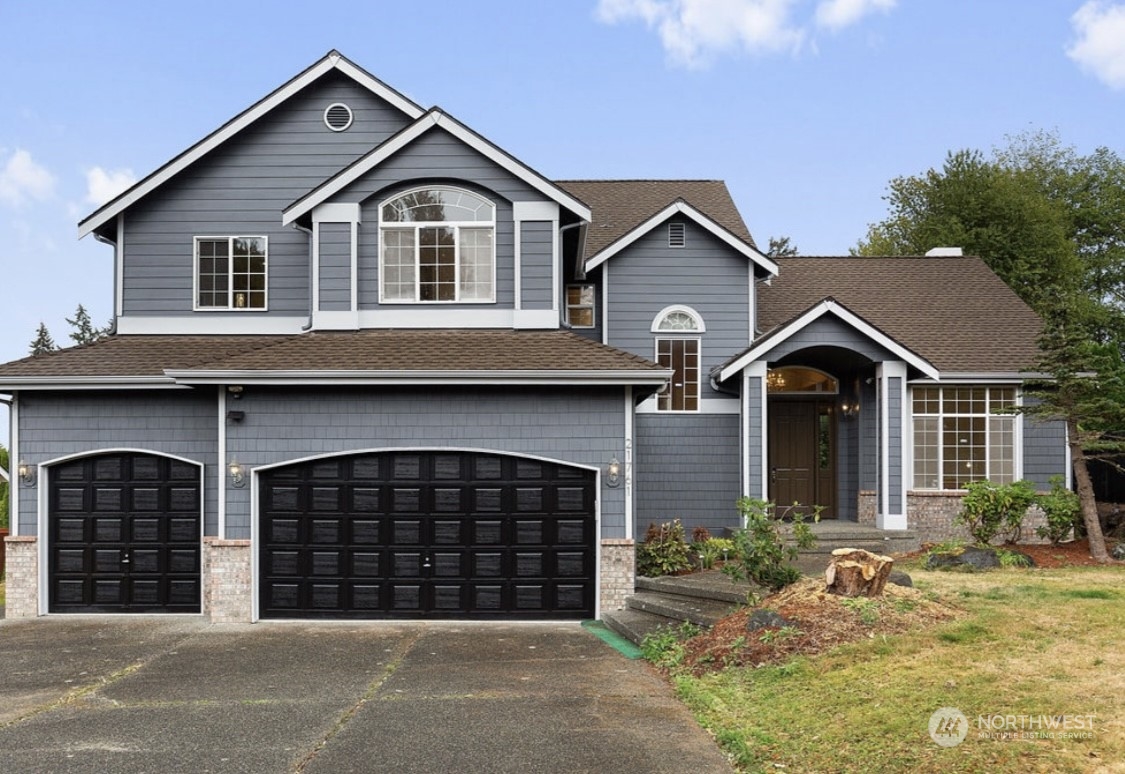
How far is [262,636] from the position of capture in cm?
1116

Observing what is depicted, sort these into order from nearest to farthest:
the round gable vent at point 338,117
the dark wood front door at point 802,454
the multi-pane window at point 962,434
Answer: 1. the round gable vent at point 338,117
2. the multi-pane window at point 962,434
3. the dark wood front door at point 802,454

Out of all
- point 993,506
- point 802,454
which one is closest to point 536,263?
point 802,454

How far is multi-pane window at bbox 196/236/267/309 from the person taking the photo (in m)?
15.0

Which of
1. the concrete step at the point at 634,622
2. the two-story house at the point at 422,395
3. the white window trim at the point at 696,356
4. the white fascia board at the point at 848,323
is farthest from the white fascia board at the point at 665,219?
the concrete step at the point at 634,622

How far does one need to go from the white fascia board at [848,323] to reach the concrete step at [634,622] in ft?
16.9

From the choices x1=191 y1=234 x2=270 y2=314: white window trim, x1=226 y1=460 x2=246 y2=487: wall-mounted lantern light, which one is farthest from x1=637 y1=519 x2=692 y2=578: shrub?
x1=191 y1=234 x2=270 y2=314: white window trim

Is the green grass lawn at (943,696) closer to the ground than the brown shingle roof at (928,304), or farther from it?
closer to the ground

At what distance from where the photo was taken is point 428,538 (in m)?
12.2

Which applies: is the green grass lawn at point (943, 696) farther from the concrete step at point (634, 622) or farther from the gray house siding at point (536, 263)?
the gray house siding at point (536, 263)

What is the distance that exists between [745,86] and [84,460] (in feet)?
52.8

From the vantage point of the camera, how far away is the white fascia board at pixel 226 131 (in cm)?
1463

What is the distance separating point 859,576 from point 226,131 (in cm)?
1165

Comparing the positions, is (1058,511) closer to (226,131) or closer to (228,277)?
(228,277)

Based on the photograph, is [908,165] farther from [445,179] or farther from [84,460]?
[84,460]
